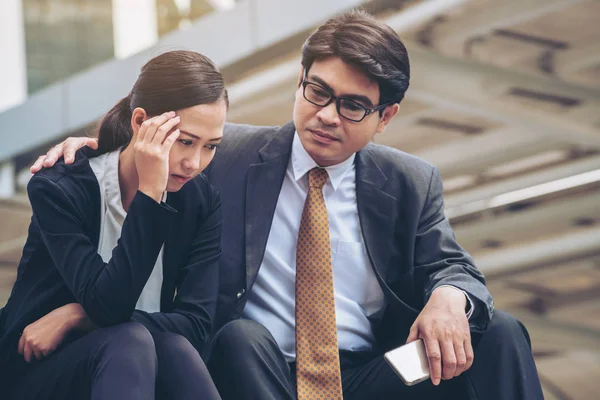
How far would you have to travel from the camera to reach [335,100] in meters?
2.02

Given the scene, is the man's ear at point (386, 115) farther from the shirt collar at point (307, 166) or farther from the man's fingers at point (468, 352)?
the man's fingers at point (468, 352)

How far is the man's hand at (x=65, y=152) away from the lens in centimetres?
173

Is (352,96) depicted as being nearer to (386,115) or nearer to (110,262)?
(386,115)

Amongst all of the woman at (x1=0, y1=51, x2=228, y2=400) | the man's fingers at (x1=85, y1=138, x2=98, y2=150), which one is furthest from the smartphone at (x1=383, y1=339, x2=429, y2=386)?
the man's fingers at (x1=85, y1=138, x2=98, y2=150)

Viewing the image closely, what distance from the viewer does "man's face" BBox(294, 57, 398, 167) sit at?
201 cm

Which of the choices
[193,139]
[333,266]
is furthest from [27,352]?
[333,266]

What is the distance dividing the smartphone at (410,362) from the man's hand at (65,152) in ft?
2.42

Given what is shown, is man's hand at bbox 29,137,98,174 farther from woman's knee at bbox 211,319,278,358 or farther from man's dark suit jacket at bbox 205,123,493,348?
woman's knee at bbox 211,319,278,358

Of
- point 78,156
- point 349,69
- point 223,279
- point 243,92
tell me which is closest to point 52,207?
point 78,156

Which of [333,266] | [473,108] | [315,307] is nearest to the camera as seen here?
[315,307]

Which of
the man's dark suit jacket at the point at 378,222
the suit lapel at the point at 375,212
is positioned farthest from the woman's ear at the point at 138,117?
the suit lapel at the point at 375,212

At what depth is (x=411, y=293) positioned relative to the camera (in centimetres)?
204

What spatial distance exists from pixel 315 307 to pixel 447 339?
35cm

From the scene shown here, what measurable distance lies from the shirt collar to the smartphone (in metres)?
0.52
